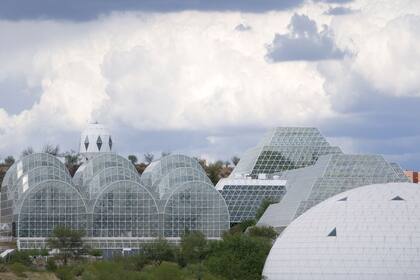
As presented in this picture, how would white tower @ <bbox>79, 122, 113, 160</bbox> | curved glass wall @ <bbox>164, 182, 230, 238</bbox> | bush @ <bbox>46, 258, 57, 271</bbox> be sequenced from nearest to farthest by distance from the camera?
bush @ <bbox>46, 258, 57, 271</bbox>, curved glass wall @ <bbox>164, 182, 230, 238</bbox>, white tower @ <bbox>79, 122, 113, 160</bbox>

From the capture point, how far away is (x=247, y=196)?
152 meters

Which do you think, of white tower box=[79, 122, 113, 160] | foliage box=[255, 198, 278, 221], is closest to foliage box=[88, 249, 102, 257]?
foliage box=[255, 198, 278, 221]

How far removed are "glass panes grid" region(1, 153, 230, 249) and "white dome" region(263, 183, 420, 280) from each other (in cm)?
3491

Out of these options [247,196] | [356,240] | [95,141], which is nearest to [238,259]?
[356,240]

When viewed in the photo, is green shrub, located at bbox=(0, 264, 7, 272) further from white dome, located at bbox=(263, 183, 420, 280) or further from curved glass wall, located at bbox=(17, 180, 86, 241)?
curved glass wall, located at bbox=(17, 180, 86, 241)

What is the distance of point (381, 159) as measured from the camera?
146750 millimetres

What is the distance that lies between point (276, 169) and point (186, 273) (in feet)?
190

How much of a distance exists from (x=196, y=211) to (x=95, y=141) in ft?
143

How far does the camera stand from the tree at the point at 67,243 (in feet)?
419

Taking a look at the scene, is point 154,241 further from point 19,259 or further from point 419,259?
point 419,259

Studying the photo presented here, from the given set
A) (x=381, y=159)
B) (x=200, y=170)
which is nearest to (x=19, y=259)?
(x=200, y=170)

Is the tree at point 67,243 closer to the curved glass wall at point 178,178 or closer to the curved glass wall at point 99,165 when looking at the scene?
the curved glass wall at point 178,178

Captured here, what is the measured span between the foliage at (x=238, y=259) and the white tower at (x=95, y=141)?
236 feet

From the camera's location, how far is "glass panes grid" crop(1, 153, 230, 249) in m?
137
